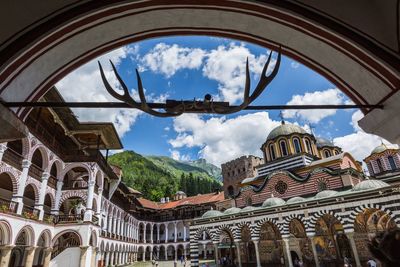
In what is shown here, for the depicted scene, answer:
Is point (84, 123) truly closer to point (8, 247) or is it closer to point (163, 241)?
point (8, 247)

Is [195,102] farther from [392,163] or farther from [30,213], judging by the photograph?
[392,163]

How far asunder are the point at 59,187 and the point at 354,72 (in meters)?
21.8

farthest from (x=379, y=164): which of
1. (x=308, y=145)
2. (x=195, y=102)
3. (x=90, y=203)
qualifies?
(x=195, y=102)

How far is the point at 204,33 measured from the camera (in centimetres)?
386

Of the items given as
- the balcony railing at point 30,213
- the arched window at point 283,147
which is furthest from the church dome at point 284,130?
the balcony railing at point 30,213

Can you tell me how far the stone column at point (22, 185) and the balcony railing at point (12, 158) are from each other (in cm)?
25

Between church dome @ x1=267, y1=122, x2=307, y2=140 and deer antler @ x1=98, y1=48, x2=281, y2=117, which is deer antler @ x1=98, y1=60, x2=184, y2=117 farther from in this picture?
church dome @ x1=267, y1=122, x2=307, y2=140

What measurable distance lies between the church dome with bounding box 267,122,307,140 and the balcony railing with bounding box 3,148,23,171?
2352cm

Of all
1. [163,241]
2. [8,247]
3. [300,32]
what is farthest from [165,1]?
[163,241]

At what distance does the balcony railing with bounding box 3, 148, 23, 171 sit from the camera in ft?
47.9

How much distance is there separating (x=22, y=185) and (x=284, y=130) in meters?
24.4

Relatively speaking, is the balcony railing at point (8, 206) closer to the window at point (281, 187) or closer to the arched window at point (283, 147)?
the window at point (281, 187)

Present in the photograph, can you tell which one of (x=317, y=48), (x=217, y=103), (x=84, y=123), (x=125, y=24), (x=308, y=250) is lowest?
(x=308, y=250)

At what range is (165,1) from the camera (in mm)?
3283
